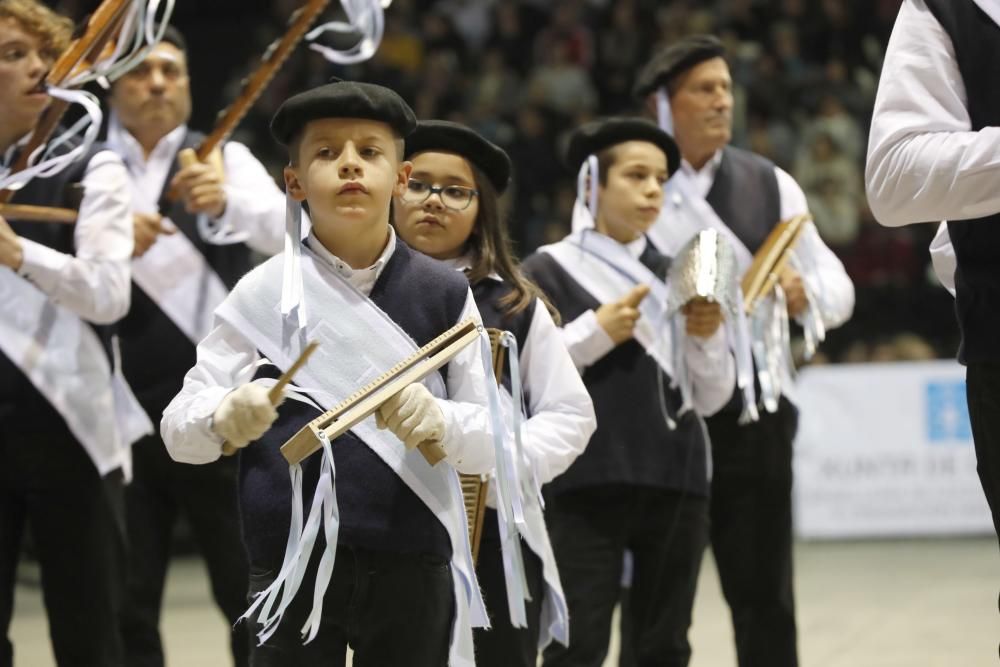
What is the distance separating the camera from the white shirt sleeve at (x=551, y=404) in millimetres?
2879

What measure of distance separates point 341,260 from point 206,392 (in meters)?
0.34

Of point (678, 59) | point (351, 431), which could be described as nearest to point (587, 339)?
point (678, 59)

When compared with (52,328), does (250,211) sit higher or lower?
higher

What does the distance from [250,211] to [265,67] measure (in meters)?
0.46

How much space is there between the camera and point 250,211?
416 centimetres

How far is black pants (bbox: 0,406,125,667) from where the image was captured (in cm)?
354

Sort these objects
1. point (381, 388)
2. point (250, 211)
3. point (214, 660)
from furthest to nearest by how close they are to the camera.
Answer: point (214, 660) → point (250, 211) → point (381, 388)

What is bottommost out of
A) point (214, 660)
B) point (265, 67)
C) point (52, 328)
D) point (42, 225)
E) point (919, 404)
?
point (214, 660)

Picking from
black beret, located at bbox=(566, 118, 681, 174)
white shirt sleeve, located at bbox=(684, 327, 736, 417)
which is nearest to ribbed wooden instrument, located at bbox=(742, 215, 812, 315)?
white shirt sleeve, located at bbox=(684, 327, 736, 417)

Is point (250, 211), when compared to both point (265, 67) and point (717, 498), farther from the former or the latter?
point (717, 498)

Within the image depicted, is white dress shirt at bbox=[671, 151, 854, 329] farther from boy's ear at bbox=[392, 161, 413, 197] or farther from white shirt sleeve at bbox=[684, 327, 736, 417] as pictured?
boy's ear at bbox=[392, 161, 413, 197]

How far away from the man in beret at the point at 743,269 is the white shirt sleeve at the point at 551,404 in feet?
3.86

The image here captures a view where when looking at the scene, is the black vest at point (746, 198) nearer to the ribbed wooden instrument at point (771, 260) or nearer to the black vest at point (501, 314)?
the ribbed wooden instrument at point (771, 260)

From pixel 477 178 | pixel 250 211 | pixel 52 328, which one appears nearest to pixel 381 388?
pixel 477 178
